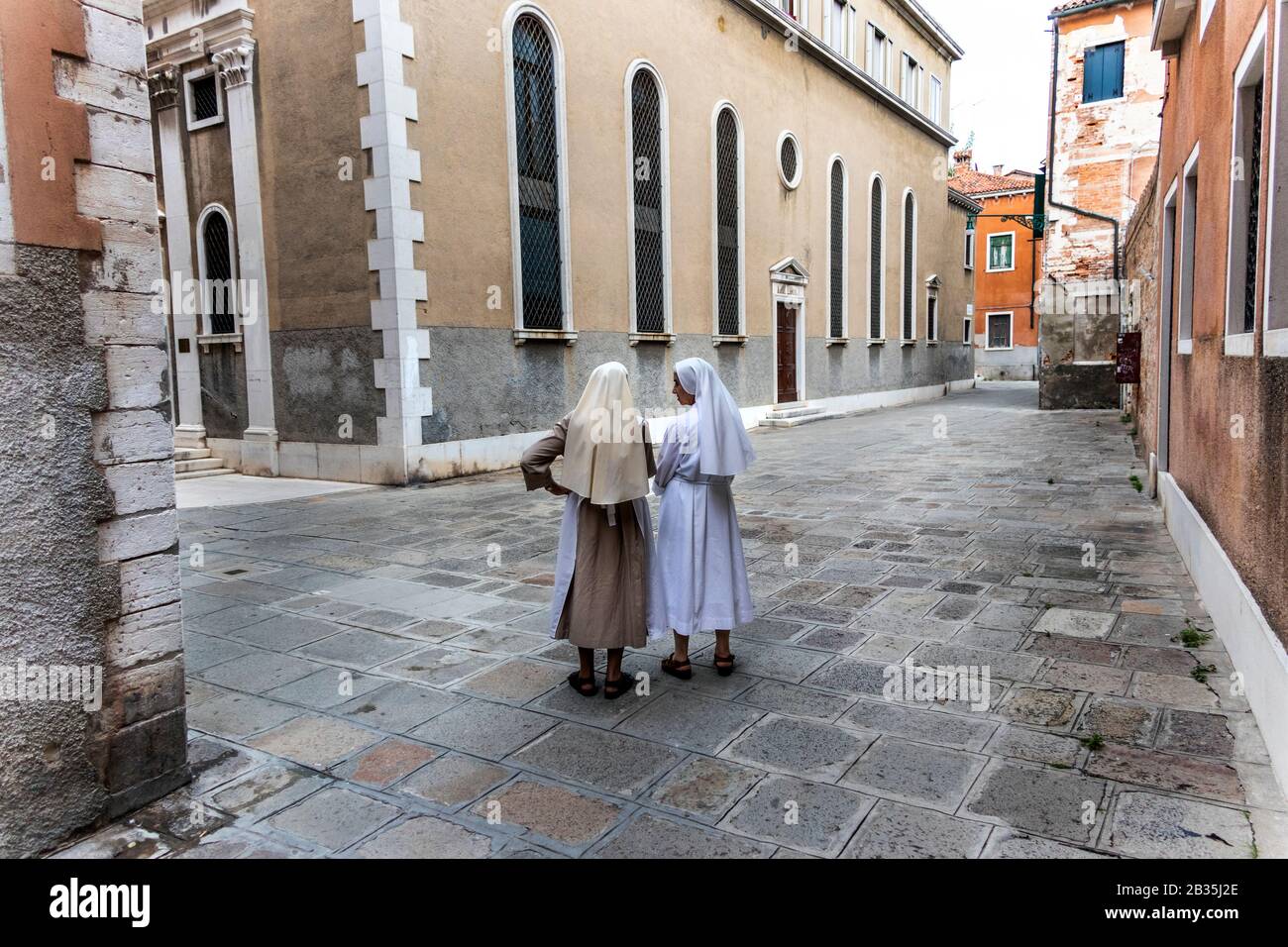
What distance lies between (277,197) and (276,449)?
3296 mm

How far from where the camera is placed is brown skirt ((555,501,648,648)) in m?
4.14

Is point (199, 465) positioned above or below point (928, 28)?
below

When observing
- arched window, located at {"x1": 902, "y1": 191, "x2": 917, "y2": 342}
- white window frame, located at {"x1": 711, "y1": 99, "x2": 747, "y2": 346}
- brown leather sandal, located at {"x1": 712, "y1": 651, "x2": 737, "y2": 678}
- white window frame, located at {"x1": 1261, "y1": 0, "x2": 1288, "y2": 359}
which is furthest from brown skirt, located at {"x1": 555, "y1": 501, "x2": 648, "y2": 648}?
arched window, located at {"x1": 902, "y1": 191, "x2": 917, "y2": 342}

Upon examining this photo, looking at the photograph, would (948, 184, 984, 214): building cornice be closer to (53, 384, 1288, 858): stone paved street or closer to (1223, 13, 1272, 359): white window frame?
(53, 384, 1288, 858): stone paved street

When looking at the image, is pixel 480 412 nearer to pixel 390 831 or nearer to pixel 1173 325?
pixel 1173 325

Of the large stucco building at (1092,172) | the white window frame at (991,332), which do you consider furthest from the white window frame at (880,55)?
the white window frame at (991,332)

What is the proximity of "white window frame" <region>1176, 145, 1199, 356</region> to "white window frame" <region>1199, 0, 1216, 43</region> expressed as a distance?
880 mm

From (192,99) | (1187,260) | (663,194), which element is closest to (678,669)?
(1187,260)

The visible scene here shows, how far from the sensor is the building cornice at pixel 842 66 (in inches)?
722

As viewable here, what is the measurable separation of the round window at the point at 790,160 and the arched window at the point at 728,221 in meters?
2.06

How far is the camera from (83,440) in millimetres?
3023

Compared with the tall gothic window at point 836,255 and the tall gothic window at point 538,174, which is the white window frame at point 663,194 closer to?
the tall gothic window at point 538,174

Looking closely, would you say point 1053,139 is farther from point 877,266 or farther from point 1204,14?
point 1204,14

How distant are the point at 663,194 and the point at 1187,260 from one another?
32.1ft
